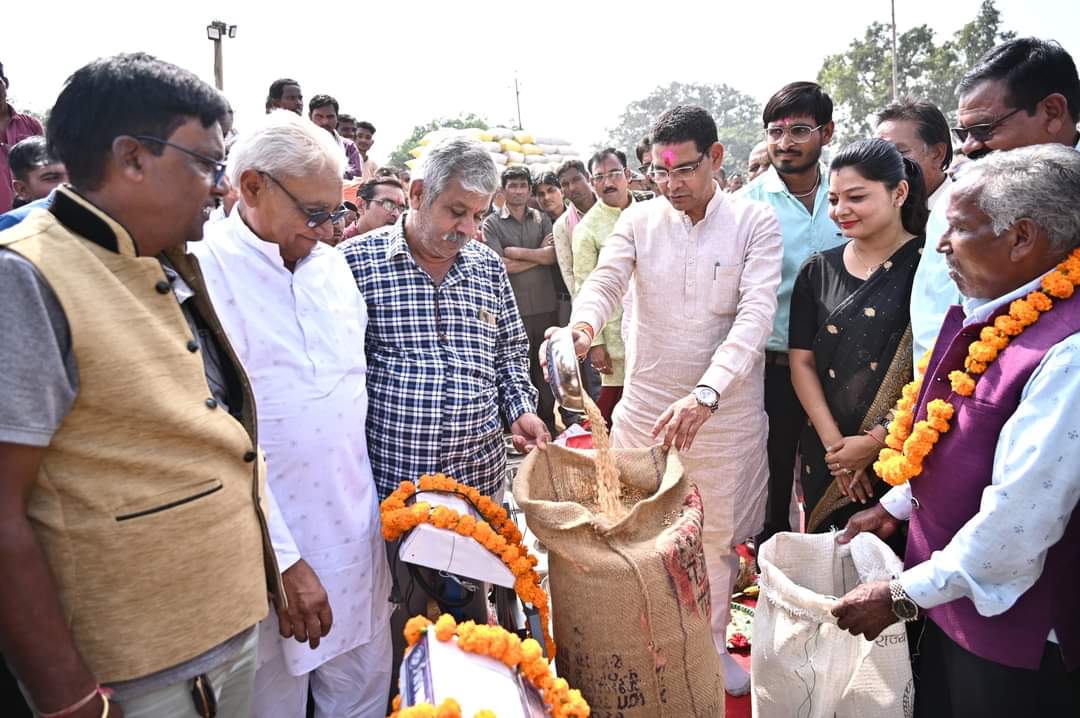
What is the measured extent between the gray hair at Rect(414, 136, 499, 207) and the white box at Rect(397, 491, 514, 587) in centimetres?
103

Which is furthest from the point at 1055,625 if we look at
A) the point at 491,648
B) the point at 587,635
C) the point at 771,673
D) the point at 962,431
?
the point at 491,648

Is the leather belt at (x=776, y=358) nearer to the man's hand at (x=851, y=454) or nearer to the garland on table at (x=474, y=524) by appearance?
the man's hand at (x=851, y=454)

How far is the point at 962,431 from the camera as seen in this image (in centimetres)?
171

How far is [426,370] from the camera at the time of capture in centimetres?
234

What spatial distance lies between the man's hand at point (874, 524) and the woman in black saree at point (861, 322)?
312 mm

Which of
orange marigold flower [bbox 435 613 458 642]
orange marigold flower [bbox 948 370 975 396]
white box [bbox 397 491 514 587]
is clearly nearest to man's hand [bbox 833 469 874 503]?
orange marigold flower [bbox 948 370 975 396]

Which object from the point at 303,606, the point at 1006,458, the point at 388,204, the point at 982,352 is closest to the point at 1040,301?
the point at 982,352

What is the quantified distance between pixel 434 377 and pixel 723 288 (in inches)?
50.5

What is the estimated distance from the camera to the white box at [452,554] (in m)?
2.02

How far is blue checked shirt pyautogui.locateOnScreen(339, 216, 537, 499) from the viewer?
7.63ft

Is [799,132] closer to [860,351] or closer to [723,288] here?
[723,288]

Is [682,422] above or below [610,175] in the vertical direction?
below

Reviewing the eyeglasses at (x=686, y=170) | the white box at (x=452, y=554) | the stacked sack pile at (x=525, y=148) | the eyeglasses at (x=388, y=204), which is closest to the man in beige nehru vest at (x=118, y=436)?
the white box at (x=452, y=554)

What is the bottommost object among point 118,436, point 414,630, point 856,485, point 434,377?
A: point 856,485
